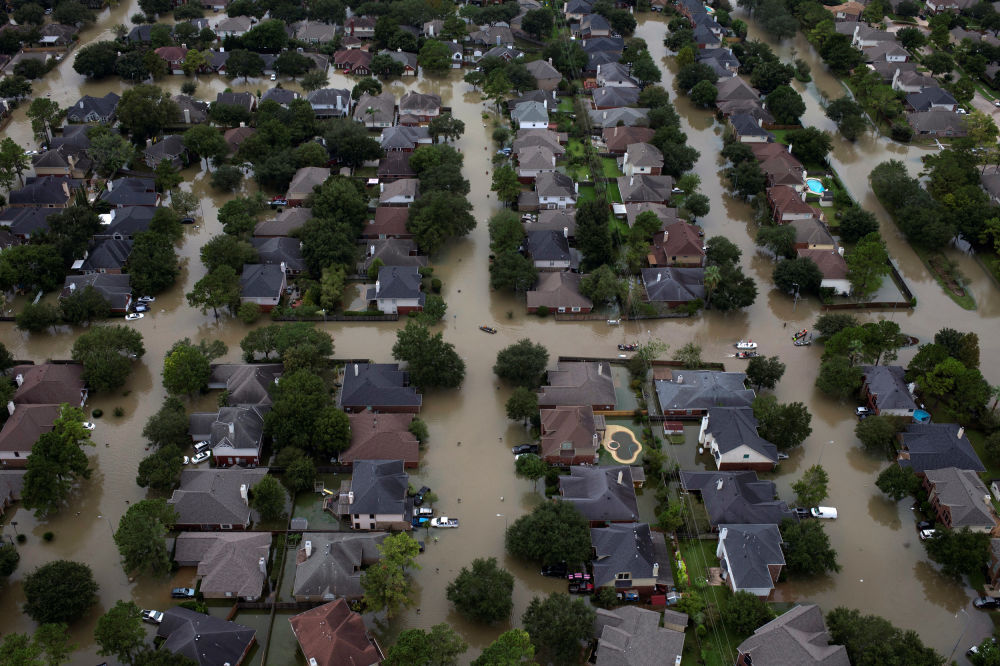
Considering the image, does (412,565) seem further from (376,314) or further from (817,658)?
(376,314)

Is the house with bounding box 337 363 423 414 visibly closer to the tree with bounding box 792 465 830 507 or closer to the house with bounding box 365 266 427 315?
the house with bounding box 365 266 427 315

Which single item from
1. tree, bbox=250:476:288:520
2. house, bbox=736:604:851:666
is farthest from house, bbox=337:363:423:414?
house, bbox=736:604:851:666

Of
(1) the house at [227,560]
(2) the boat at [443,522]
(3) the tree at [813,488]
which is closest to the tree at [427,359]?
(2) the boat at [443,522]

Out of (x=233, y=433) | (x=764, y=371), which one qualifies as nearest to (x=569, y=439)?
(x=764, y=371)

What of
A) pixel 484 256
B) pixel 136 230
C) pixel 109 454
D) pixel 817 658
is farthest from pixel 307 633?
pixel 136 230

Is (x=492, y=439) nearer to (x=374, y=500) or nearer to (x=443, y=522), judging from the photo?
(x=443, y=522)

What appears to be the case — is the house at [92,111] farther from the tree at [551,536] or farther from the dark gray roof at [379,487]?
the tree at [551,536]
